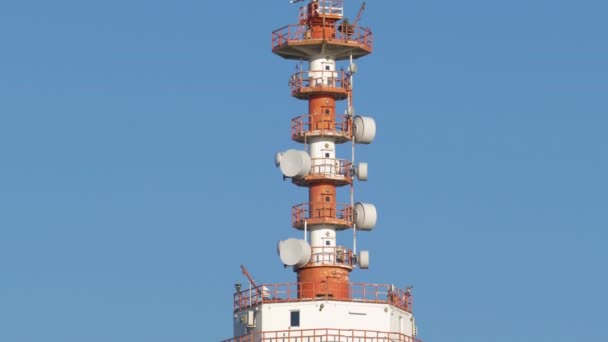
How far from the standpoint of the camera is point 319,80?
190125mm

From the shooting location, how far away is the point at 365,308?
604 ft

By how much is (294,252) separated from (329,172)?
240 inches

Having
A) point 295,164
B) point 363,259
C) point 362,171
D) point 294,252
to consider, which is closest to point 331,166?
point 362,171

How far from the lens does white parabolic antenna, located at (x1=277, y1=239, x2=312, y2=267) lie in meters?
185

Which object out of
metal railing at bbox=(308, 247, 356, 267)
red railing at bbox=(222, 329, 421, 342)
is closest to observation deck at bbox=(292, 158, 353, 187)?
metal railing at bbox=(308, 247, 356, 267)

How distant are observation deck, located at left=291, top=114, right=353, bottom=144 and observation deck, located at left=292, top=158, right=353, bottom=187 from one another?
1.50 m

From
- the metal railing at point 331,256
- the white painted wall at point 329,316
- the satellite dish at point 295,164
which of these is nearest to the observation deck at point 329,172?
the satellite dish at point 295,164

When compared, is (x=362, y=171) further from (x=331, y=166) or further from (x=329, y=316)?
(x=329, y=316)

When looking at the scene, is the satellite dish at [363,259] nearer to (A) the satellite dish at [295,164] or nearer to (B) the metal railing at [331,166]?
(B) the metal railing at [331,166]

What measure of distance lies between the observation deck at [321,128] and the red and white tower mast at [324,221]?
62mm

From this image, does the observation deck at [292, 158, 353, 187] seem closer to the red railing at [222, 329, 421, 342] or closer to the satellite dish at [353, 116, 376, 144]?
the satellite dish at [353, 116, 376, 144]

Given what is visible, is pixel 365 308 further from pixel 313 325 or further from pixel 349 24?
pixel 349 24

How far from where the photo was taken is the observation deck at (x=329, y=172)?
7392 inches

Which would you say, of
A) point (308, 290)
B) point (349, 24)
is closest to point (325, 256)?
point (308, 290)
